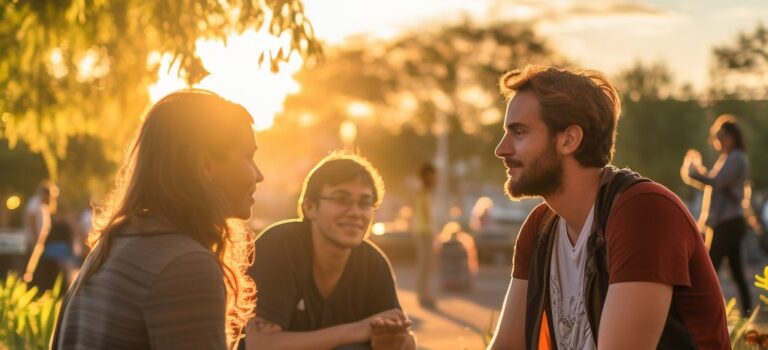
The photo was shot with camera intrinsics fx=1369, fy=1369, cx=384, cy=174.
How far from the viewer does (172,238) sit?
10.1 ft

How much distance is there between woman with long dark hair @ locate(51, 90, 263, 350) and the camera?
3.00m

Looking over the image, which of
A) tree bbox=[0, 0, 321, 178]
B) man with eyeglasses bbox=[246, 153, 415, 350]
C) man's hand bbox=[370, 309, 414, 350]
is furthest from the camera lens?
tree bbox=[0, 0, 321, 178]

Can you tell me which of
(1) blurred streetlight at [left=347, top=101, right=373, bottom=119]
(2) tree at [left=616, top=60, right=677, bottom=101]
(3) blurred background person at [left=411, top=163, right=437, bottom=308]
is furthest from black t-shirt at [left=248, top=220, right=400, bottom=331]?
(2) tree at [left=616, top=60, right=677, bottom=101]

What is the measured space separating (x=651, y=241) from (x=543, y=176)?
1.43ft

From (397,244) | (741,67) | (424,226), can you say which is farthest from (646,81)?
(424,226)

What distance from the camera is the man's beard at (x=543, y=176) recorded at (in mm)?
3766

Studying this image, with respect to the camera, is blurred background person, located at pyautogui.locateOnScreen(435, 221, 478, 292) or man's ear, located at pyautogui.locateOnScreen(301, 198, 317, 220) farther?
blurred background person, located at pyautogui.locateOnScreen(435, 221, 478, 292)

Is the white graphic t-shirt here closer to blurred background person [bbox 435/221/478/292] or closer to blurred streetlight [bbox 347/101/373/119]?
blurred background person [bbox 435/221/478/292]

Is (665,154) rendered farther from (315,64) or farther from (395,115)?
(315,64)

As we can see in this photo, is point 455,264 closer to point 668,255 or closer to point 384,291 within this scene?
point 384,291

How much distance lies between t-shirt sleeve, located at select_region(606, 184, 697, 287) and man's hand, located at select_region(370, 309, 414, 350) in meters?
1.70

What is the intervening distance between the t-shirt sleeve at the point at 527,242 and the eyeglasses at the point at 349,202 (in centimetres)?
159

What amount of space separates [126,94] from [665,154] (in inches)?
1833

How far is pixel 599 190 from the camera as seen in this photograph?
3.69 m
